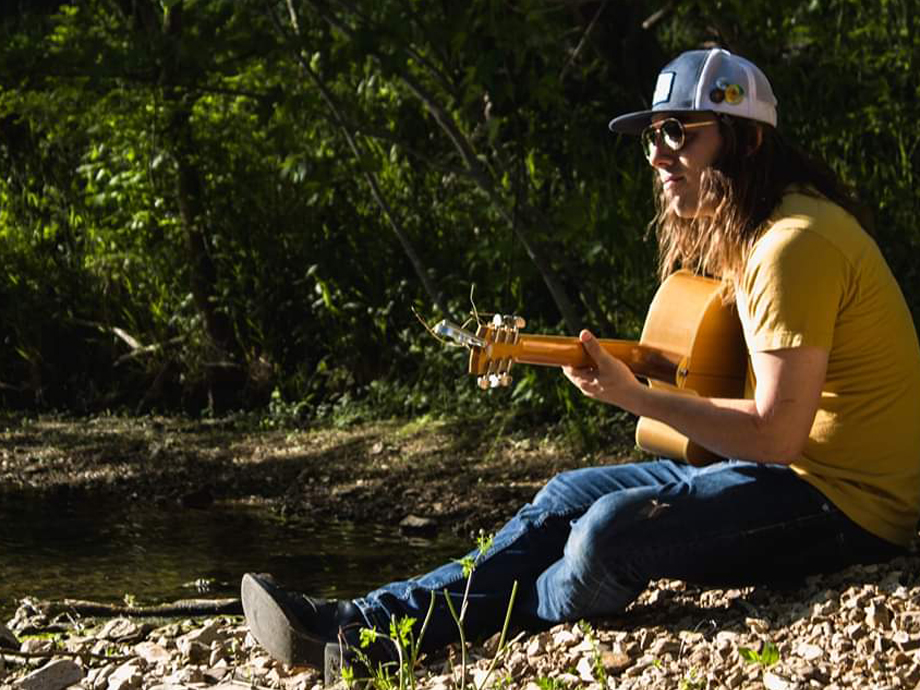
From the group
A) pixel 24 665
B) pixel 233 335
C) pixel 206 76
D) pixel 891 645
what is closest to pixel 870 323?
pixel 891 645

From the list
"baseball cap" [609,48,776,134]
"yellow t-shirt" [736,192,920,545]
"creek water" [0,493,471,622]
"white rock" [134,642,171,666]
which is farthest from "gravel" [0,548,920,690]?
"baseball cap" [609,48,776,134]

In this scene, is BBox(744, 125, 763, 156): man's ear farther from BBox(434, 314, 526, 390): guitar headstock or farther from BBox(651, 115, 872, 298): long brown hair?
BBox(434, 314, 526, 390): guitar headstock

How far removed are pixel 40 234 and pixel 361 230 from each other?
6.83 feet

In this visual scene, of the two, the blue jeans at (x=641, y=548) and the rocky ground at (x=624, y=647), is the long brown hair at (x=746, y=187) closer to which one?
the blue jeans at (x=641, y=548)

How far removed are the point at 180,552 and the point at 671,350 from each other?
8.22 feet

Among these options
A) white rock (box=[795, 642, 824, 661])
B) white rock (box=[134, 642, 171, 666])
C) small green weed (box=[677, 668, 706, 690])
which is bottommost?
white rock (box=[134, 642, 171, 666])

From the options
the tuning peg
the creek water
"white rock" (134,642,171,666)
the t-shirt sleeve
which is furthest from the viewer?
the creek water

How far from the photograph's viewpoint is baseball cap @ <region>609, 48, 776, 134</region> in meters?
3.49

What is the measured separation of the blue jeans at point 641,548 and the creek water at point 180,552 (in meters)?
1.37

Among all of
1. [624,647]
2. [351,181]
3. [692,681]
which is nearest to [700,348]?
[624,647]

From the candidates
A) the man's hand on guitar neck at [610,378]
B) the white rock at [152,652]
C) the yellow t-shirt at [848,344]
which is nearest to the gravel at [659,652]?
the white rock at [152,652]

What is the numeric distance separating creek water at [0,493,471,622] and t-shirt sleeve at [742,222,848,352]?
214 centimetres

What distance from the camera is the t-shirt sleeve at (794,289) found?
3.22m

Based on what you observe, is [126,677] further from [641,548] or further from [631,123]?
[631,123]
